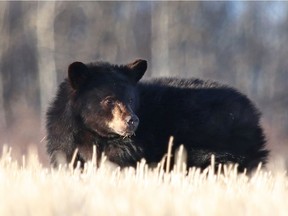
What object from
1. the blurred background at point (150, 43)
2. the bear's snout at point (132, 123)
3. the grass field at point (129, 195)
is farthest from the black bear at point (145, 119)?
the blurred background at point (150, 43)

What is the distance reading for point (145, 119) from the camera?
10.0m

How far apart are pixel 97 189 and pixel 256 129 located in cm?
366

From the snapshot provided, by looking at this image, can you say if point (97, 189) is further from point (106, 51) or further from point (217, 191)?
point (106, 51)

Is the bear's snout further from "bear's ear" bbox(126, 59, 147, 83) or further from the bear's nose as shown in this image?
"bear's ear" bbox(126, 59, 147, 83)

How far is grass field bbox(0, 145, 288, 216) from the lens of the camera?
20.2ft

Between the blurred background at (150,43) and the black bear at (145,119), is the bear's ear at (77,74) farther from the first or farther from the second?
the blurred background at (150,43)

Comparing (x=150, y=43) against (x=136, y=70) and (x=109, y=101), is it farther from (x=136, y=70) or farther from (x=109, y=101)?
(x=109, y=101)

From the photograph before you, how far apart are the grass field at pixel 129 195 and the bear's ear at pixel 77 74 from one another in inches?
61.6

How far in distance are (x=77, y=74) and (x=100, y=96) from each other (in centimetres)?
32

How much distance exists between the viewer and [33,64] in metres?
39.1

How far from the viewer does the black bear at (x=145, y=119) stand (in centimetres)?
975

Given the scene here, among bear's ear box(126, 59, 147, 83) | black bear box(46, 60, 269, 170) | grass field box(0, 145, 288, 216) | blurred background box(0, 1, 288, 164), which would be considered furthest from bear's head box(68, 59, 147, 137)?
blurred background box(0, 1, 288, 164)

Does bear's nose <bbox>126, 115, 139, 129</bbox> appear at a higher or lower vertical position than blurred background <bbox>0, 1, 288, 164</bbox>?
lower

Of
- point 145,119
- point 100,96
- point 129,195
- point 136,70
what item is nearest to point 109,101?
point 100,96
